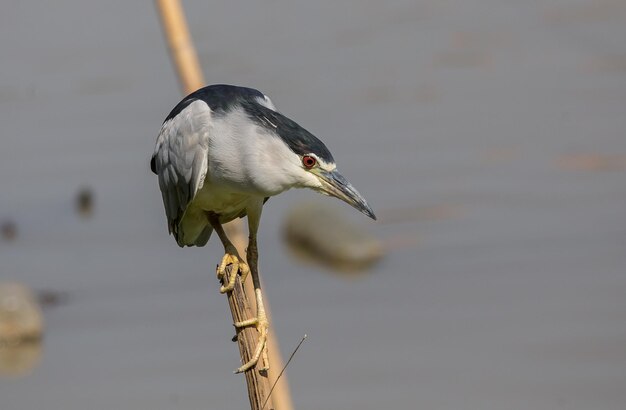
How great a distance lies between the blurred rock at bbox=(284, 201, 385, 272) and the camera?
9641 millimetres

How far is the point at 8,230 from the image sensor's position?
1061cm

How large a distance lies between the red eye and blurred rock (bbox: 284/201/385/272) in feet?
16.7

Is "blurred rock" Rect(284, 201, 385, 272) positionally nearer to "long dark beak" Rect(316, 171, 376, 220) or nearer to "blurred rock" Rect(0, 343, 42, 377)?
"blurred rock" Rect(0, 343, 42, 377)

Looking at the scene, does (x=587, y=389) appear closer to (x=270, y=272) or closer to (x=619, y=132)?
(x=270, y=272)

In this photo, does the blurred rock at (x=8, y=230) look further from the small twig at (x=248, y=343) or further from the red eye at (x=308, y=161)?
the red eye at (x=308, y=161)

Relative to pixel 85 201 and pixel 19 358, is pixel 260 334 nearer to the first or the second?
pixel 19 358

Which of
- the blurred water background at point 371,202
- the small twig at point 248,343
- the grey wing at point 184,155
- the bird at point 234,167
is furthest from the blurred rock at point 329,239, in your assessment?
the small twig at point 248,343

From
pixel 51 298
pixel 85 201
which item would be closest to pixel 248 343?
pixel 51 298

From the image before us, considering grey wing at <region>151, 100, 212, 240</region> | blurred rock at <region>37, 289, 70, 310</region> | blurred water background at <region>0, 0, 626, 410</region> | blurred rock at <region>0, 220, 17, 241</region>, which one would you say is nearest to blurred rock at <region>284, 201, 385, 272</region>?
blurred water background at <region>0, 0, 626, 410</region>

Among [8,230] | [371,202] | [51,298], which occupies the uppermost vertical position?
[8,230]

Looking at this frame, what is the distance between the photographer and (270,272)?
9641 mm

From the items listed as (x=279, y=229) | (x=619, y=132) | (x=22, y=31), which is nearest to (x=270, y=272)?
(x=279, y=229)

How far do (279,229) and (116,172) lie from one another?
5.56ft

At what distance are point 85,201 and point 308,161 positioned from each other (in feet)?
21.3
